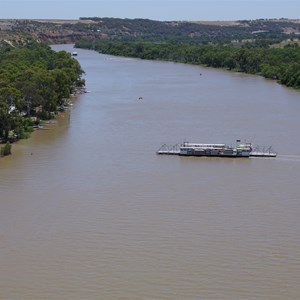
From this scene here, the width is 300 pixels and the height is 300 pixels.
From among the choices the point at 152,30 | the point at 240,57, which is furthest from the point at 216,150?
the point at 152,30

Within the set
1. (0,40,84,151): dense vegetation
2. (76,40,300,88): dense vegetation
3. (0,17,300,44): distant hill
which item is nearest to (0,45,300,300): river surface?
(0,40,84,151): dense vegetation

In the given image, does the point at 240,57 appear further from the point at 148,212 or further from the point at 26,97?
the point at 148,212

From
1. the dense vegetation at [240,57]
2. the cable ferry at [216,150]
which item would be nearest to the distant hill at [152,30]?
the dense vegetation at [240,57]

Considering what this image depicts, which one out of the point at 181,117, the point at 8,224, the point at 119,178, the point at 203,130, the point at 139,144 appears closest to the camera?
the point at 8,224

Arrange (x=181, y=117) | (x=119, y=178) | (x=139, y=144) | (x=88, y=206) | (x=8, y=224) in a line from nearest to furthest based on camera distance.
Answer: (x=8, y=224) → (x=88, y=206) → (x=119, y=178) → (x=139, y=144) → (x=181, y=117)

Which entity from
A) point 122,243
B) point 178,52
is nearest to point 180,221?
point 122,243

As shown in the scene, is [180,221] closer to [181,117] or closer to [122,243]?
[122,243]
